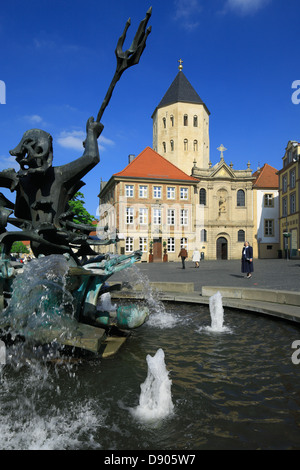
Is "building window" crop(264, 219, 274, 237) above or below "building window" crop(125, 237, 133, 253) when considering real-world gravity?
above

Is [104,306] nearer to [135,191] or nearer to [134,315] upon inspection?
[134,315]

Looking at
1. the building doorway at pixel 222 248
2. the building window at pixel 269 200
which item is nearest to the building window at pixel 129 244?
the building doorway at pixel 222 248

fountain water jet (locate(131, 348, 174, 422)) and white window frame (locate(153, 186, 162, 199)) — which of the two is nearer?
fountain water jet (locate(131, 348, 174, 422))

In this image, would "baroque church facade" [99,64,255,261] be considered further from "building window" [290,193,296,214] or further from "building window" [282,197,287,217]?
"building window" [290,193,296,214]

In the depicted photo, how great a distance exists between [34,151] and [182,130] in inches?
2135

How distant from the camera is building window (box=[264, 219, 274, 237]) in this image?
174 feet

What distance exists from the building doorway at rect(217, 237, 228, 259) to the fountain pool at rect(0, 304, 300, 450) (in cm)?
4570

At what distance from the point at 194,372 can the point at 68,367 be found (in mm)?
1472

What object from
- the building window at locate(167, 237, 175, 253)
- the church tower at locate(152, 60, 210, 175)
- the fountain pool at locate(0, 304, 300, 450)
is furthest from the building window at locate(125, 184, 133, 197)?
the fountain pool at locate(0, 304, 300, 450)

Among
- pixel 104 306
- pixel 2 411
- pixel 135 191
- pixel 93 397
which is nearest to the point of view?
pixel 2 411

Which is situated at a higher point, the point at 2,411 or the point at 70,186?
the point at 70,186

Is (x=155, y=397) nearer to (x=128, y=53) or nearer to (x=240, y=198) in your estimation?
(x=128, y=53)

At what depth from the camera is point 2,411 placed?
3049 mm
